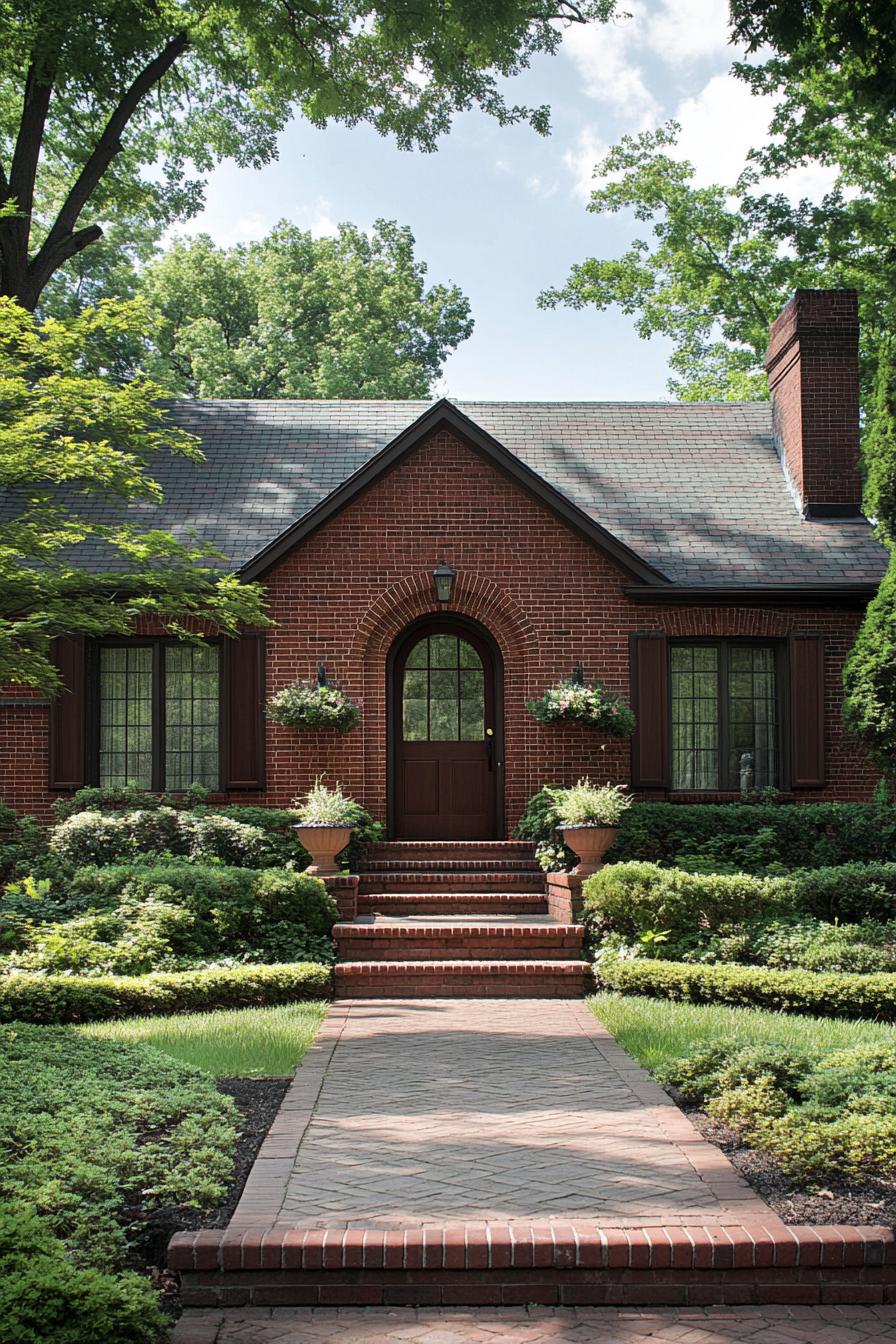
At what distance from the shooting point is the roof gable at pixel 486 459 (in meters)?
14.2

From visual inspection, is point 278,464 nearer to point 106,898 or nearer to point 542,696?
point 542,696

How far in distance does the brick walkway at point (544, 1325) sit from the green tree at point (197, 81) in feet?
48.1

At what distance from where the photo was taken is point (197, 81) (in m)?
20.3

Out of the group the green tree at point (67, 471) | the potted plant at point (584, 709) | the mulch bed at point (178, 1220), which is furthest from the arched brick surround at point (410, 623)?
the mulch bed at point (178, 1220)

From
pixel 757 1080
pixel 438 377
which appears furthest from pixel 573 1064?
pixel 438 377

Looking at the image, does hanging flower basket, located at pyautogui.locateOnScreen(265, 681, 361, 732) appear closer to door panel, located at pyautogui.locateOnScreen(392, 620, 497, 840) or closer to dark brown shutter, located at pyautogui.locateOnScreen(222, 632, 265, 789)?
dark brown shutter, located at pyautogui.locateOnScreen(222, 632, 265, 789)

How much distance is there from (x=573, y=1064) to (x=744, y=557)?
28.7 ft

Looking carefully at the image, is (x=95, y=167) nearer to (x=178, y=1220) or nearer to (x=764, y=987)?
(x=764, y=987)

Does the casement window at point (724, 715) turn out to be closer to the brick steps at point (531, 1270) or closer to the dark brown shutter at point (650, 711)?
the dark brown shutter at point (650, 711)

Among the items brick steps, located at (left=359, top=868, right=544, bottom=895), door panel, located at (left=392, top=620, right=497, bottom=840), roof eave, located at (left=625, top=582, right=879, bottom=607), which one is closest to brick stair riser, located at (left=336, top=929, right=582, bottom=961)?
brick steps, located at (left=359, top=868, right=544, bottom=895)

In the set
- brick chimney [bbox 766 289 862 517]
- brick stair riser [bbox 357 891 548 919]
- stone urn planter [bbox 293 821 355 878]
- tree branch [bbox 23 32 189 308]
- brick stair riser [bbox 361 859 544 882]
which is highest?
tree branch [bbox 23 32 189 308]

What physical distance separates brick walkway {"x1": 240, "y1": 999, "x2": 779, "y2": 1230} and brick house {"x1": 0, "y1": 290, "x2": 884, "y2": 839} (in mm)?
5868

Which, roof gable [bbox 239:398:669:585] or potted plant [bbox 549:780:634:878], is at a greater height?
roof gable [bbox 239:398:669:585]

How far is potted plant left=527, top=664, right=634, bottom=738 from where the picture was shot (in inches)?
539
